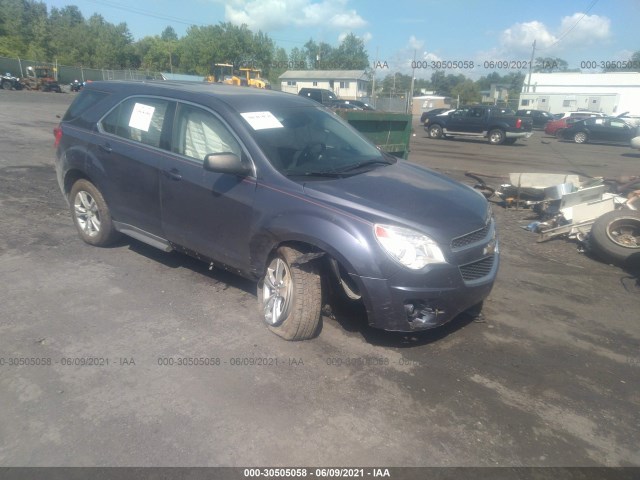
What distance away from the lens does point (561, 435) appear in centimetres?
285

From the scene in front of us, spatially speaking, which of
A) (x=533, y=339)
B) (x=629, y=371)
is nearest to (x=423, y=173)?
(x=533, y=339)

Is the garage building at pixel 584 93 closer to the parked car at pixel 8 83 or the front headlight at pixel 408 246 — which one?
the front headlight at pixel 408 246

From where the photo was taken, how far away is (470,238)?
3566 mm

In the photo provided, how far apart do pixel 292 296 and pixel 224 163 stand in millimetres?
1131

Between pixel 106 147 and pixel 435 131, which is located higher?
pixel 106 147

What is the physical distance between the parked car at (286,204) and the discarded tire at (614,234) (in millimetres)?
2706

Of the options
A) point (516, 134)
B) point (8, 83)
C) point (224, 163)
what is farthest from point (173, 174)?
point (8, 83)

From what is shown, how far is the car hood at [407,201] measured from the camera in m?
3.36

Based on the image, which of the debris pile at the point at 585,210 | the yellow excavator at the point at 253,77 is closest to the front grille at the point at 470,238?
the debris pile at the point at 585,210

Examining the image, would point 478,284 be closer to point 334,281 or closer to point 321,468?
point 334,281

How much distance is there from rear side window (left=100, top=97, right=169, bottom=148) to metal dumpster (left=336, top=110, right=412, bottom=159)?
12.9 feet

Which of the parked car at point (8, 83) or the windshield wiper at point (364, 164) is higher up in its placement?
the parked car at point (8, 83)

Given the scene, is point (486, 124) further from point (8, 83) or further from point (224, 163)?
point (8, 83)

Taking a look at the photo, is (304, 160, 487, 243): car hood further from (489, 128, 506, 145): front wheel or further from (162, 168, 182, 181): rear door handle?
(489, 128, 506, 145): front wheel
